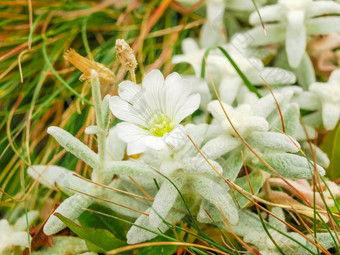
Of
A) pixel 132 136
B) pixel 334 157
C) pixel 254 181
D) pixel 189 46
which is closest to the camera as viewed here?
pixel 132 136

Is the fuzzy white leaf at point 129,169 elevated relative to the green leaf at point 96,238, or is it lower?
elevated

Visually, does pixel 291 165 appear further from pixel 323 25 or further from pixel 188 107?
pixel 323 25

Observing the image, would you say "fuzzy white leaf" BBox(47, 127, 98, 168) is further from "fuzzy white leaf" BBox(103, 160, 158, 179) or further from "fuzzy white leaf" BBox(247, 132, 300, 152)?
"fuzzy white leaf" BBox(247, 132, 300, 152)

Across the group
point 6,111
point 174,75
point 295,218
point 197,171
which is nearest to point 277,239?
point 295,218

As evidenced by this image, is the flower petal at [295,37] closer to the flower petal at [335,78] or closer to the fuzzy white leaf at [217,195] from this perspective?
the flower petal at [335,78]

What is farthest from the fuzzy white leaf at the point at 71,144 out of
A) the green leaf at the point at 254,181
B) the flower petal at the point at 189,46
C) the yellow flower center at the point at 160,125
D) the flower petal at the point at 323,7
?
the flower petal at the point at 323,7

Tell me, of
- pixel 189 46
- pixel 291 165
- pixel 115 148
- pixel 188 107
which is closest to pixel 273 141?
pixel 291 165

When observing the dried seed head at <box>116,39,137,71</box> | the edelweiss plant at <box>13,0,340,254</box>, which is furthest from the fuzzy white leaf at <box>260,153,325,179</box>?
the dried seed head at <box>116,39,137,71</box>
